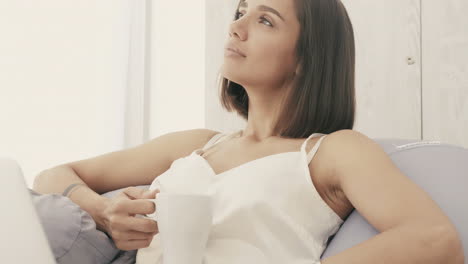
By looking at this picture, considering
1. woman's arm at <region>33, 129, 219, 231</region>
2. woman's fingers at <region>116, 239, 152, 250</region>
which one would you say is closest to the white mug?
woman's fingers at <region>116, 239, 152, 250</region>

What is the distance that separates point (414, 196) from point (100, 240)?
0.60m

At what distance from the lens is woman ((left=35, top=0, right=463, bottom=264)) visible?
869mm

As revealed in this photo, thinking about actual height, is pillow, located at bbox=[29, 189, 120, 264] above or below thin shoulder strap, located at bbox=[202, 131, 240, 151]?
below

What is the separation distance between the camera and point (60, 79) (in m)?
2.92

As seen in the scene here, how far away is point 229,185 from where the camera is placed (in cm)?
110

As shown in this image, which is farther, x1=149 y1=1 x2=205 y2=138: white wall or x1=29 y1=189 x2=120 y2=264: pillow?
x1=149 y1=1 x2=205 y2=138: white wall

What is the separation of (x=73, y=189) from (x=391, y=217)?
2.52ft

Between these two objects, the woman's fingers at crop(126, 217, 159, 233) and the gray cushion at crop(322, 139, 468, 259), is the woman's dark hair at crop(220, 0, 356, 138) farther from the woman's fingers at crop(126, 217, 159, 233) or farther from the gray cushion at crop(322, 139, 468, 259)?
the woman's fingers at crop(126, 217, 159, 233)

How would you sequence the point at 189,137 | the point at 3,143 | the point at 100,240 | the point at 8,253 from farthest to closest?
the point at 3,143 → the point at 189,137 → the point at 100,240 → the point at 8,253

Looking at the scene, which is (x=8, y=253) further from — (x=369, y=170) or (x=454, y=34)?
(x=454, y=34)

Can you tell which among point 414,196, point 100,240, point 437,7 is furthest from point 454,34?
point 100,240

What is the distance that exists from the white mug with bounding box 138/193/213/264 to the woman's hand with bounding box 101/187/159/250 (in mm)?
165

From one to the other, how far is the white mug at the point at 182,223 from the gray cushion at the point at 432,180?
39 centimetres

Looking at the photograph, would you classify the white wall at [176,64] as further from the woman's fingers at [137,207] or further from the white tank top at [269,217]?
the woman's fingers at [137,207]
